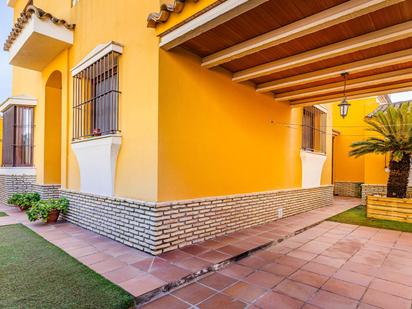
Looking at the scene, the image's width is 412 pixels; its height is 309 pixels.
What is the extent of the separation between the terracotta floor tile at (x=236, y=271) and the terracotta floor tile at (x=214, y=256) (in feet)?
0.53

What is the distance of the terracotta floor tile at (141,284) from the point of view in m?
3.12

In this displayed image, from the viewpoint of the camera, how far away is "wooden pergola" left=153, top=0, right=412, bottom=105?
3.51m

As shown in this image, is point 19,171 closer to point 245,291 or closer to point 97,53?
point 97,53

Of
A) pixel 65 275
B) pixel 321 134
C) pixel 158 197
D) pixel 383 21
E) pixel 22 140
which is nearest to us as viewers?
pixel 65 275

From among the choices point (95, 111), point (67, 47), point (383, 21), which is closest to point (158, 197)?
point (95, 111)

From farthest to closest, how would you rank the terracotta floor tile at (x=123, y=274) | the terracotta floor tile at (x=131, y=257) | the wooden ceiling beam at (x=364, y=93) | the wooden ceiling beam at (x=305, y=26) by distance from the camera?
the wooden ceiling beam at (x=364, y=93) < the terracotta floor tile at (x=131, y=257) < the terracotta floor tile at (x=123, y=274) < the wooden ceiling beam at (x=305, y=26)

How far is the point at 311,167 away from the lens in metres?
9.11

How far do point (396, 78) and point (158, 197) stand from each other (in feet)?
18.2

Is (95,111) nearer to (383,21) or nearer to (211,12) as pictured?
(211,12)

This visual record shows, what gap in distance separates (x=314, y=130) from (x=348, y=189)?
689 cm

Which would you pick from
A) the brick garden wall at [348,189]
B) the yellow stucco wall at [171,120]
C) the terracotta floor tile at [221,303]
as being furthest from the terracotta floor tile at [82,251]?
the brick garden wall at [348,189]

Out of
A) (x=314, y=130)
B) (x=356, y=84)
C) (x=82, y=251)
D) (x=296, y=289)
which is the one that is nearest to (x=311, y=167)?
(x=314, y=130)

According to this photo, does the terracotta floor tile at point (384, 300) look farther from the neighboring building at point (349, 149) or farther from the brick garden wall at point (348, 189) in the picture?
the brick garden wall at point (348, 189)

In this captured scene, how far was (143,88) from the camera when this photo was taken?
4.71 m
